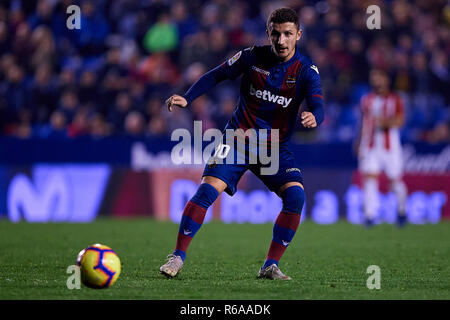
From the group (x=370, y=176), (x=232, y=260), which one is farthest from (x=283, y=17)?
(x=370, y=176)

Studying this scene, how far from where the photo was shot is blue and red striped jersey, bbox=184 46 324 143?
6766 mm

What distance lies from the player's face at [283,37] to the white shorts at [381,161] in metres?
7.00

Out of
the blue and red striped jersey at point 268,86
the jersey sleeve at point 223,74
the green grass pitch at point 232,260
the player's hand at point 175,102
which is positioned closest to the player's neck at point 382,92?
the green grass pitch at point 232,260

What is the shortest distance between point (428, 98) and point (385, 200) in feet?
8.59

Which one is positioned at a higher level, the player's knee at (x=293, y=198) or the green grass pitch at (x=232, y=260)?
the player's knee at (x=293, y=198)

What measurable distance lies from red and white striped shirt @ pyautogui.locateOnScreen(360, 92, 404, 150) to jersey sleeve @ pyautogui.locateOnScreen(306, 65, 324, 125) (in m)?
6.74

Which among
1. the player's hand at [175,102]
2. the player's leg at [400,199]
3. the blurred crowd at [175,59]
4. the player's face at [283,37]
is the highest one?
the blurred crowd at [175,59]

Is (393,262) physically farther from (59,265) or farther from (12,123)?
(12,123)

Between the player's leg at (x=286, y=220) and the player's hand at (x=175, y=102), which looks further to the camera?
the player's leg at (x=286, y=220)

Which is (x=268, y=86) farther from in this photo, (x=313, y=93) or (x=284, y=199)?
(x=284, y=199)

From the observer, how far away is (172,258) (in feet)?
21.4

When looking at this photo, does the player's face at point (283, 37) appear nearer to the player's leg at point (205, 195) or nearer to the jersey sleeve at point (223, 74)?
the jersey sleeve at point (223, 74)

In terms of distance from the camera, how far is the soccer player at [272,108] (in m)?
6.62

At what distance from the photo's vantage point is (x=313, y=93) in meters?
6.68
